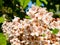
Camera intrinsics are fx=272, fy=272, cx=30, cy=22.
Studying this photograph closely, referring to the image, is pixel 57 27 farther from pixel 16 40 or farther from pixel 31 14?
pixel 16 40

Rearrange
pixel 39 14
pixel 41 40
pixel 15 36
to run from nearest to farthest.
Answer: pixel 41 40, pixel 39 14, pixel 15 36

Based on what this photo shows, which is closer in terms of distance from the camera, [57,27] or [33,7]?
[57,27]

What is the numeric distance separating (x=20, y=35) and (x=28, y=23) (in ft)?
0.70

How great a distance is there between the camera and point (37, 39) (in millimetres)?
2336

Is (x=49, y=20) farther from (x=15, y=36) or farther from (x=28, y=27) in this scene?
(x=15, y=36)

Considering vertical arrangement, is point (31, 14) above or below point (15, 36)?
above

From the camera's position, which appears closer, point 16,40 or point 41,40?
point 41,40

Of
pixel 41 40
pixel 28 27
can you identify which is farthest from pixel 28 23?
pixel 41 40

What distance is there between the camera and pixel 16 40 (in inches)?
101

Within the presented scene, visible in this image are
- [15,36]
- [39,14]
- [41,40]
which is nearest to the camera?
[41,40]

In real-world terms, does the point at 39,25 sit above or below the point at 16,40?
above

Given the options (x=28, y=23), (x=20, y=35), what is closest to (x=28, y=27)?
(x=28, y=23)

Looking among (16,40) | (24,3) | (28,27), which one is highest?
(24,3)

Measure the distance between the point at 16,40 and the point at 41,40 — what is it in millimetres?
338
